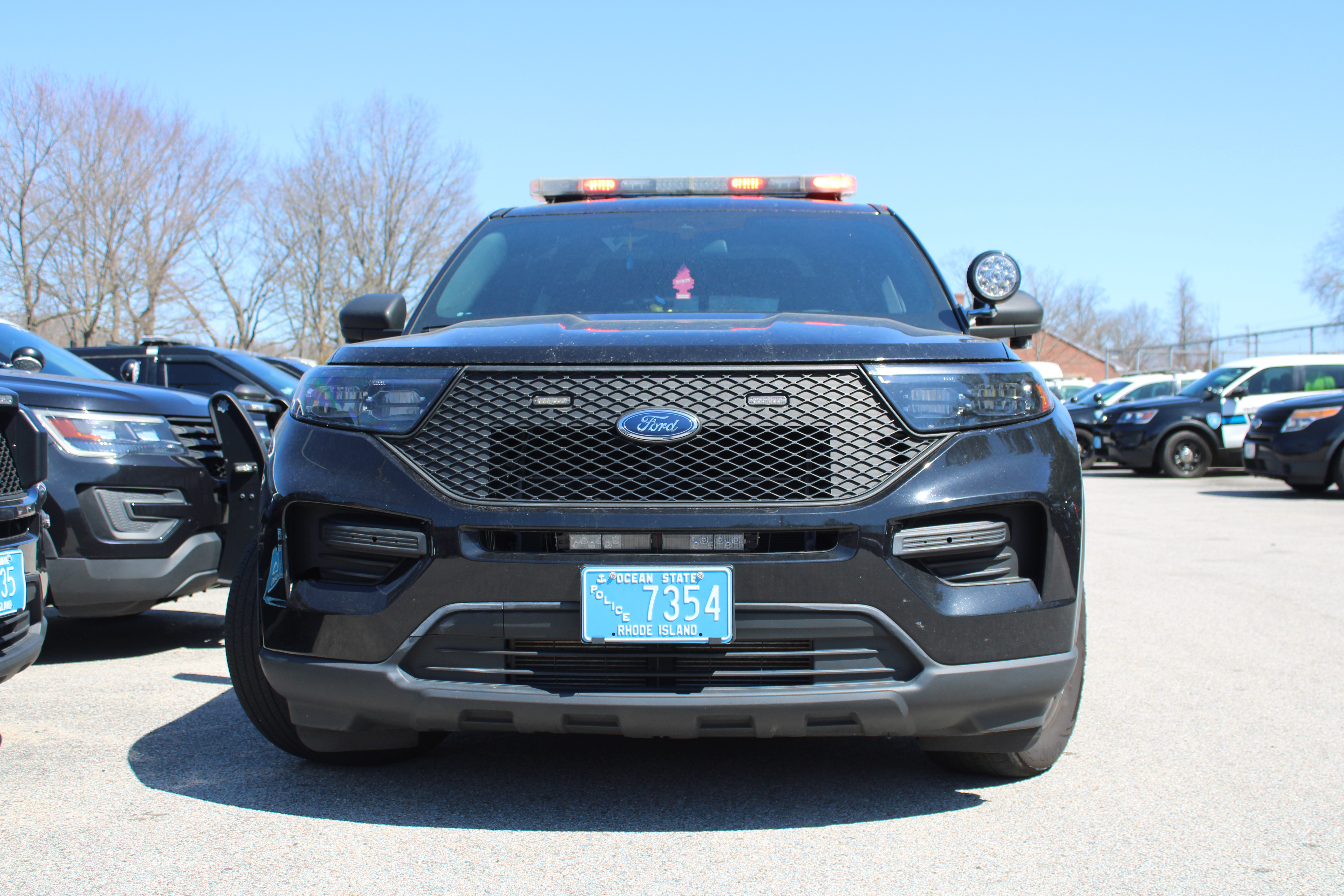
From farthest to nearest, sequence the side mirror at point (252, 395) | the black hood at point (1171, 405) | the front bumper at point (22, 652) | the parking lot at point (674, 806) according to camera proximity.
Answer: the black hood at point (1171, 405) < the side mirror at point (252, 395) < the front bumper at point (22, 652) < the parking lot at point (674, 806)

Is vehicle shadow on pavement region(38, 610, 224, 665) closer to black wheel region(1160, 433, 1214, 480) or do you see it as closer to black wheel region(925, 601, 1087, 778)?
black wheel region(925, 601, 1087, 778)

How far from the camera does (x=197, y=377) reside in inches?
413

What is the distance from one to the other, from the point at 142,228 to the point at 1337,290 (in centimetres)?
4373

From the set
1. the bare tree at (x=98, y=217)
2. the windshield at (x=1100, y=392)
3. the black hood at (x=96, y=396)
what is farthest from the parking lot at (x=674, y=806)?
the bare tree at (x=98, y=217)

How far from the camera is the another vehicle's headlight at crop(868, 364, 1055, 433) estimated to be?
2.64 m

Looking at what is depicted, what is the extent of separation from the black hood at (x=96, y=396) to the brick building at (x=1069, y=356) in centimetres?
6863

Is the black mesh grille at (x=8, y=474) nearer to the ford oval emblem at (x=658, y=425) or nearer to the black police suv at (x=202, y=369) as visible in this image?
the ford oval emblem at (x=658, y=425)

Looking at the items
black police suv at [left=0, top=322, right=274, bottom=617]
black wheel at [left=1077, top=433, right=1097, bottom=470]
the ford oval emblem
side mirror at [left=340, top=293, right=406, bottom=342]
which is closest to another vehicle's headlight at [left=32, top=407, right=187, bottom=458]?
black police suv at [left=0, top=322, right=274, bottom=617]

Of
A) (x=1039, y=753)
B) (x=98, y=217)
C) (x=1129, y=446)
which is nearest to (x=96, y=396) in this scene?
(x=1039, y=753)

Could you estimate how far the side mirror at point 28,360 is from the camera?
→ 213 inches

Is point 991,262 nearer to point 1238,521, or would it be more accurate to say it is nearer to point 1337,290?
point 1238,521

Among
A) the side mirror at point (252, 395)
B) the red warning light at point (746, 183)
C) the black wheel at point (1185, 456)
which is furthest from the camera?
the black wheel at point (1185, 456)

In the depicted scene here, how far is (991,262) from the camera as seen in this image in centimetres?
379

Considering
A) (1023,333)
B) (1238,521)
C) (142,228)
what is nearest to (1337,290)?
(1238,521)
